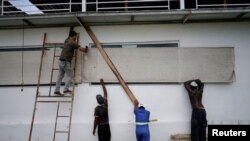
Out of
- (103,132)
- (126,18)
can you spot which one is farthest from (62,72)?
(126,18)

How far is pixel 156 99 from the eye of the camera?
Answer: 9.43 m

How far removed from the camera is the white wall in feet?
30.4

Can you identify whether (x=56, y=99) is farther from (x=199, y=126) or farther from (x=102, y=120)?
(x=199, y=126)

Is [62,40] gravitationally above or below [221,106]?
above

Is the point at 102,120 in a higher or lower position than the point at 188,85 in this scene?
lower

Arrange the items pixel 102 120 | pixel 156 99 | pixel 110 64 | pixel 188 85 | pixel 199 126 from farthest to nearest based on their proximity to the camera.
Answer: pixel 110 64 → pixel 156 99 → pixel 188 85 → pixel 102 120 → pixel 199 126

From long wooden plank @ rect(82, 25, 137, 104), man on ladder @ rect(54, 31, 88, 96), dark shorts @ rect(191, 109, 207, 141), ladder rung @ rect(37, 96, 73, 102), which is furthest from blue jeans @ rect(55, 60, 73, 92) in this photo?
dark shorts @ rect(191, 109, 207, 141)

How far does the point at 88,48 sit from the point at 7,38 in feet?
8.19

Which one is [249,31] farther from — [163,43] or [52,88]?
[52,88]

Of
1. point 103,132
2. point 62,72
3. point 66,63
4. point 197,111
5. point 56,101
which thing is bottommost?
point 103,132

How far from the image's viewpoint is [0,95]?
9.93 metres

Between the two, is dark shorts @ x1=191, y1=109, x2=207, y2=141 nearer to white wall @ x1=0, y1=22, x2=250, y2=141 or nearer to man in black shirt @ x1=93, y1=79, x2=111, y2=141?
white wall @ x1=0, y1=22, x2=250, y2=141

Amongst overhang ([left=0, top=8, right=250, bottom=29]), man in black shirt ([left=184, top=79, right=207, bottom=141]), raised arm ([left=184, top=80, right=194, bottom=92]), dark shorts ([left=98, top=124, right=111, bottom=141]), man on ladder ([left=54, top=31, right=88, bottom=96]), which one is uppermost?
overhang ([left=0, top=8, right=250, bottom=29])

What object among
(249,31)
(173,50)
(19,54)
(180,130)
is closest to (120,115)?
(180,130)
